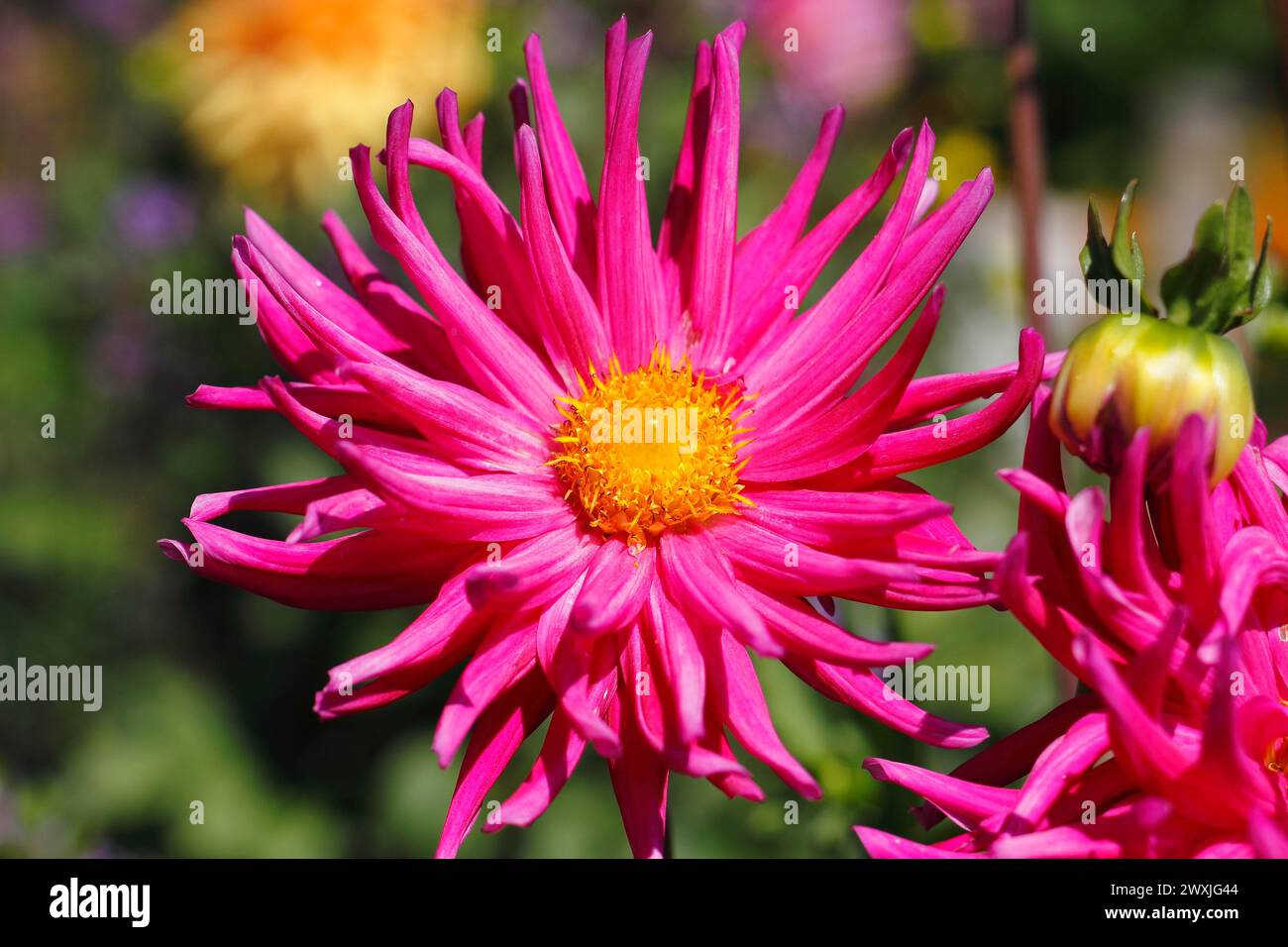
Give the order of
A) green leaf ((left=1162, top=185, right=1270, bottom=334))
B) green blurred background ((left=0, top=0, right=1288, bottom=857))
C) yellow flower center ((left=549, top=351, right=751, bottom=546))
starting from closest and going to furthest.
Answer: green leaf ((left=1162, top=185, right=1270, bottom=334)) < yellow flower center ((left=549, top=351, right=751, bottom=546)) < green blurred background ((left=0, top=0, right=1288, bottom=857))

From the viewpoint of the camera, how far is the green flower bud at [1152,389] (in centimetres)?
107

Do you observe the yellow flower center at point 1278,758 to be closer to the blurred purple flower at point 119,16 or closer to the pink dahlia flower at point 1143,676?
the pink dahlia flower at point 1143,676

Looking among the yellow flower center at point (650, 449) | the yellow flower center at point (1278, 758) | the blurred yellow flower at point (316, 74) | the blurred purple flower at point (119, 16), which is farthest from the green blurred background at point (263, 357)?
the yellow flower center at point (1278, 758)

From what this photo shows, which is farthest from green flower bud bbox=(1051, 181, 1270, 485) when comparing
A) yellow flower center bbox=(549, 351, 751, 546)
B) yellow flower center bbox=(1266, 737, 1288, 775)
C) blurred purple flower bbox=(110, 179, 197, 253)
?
blurred purple flower bbox=(110, 179, 197, 253)

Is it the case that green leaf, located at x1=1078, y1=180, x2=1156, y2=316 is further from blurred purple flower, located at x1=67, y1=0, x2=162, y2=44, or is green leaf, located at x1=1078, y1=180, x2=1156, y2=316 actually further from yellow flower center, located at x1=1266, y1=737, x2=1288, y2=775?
blurred purple flower, located at x1=67, y1=0, x2=162, y2=44

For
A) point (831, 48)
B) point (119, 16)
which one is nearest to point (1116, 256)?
point (831, 48)

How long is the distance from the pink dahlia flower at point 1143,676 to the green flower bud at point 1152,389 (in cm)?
3

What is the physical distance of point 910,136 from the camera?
1273 mm

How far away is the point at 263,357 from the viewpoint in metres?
3.02

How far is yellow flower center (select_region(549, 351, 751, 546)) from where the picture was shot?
4.50ft

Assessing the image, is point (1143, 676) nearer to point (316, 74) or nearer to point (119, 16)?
point (316, 74)

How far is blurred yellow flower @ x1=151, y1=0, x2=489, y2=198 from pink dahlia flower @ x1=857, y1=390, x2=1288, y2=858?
220cm
